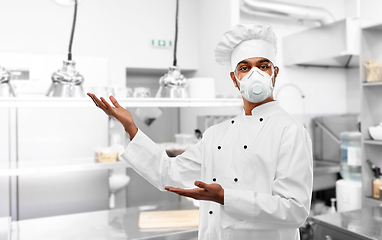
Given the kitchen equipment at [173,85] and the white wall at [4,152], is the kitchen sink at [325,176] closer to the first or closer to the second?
the kitchen equipment at [173,85]

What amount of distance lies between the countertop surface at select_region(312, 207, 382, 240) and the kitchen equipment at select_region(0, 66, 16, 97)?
1.87 meters

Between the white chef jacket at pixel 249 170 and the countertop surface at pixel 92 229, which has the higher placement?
the white chef jacket at pixel 249 170

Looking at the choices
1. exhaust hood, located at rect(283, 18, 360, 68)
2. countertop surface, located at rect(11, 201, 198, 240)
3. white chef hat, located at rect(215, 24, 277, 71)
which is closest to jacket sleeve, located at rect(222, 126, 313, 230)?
white chef hat, located at rect(215, 24, 277, 71)

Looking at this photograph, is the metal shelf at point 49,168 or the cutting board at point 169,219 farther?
the cutting board at point 169,219

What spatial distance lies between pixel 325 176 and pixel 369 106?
914mm

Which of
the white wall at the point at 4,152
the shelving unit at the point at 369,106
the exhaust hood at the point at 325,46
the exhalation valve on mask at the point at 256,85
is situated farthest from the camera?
the exhaust hood at the point at 325,46

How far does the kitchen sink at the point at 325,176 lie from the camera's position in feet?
10.6

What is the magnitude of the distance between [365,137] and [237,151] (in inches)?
69.9

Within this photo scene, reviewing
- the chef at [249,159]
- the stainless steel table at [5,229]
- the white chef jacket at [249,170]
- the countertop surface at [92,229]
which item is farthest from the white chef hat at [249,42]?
the stainless steel table at [5,229]

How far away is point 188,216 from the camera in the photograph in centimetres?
220

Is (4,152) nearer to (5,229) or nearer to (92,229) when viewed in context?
(5,229)

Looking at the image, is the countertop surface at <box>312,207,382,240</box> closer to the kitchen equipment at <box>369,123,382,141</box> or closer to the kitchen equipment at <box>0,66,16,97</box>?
the kitchen equipment at <box>369,123,382,141</box>

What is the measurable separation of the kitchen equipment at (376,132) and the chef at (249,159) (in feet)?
5.17

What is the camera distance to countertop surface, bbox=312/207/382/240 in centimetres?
184
